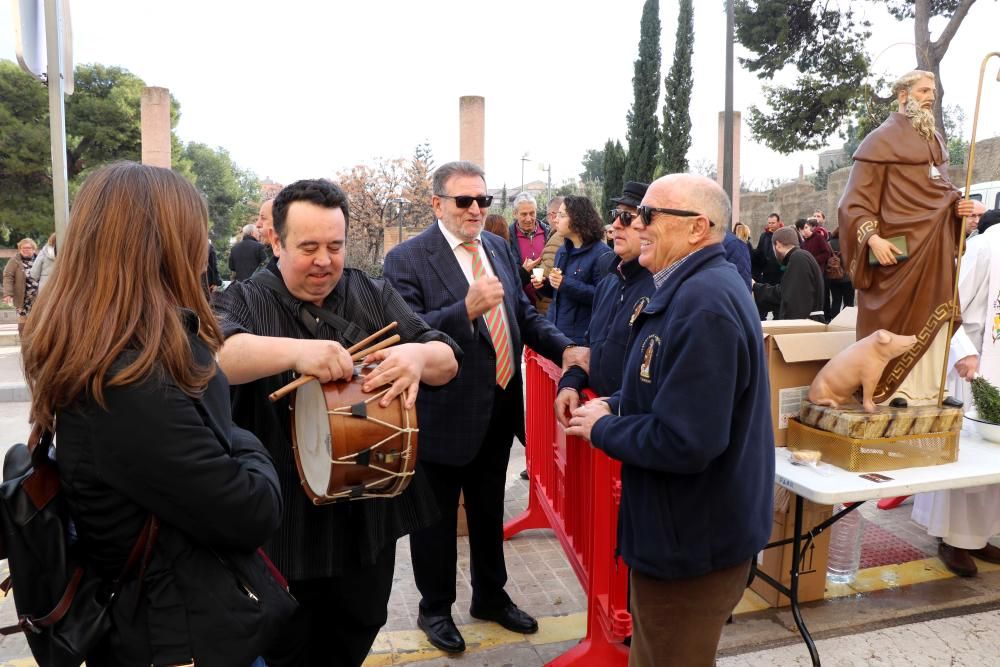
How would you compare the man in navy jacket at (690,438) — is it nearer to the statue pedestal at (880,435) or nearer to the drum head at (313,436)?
the drum head at (313,436)

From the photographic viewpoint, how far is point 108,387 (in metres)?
1.45

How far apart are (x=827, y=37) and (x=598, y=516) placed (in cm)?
2028

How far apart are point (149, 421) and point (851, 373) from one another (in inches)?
119

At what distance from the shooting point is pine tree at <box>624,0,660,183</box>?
3003 cm

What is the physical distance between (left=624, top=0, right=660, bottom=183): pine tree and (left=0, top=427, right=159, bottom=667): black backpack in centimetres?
2937

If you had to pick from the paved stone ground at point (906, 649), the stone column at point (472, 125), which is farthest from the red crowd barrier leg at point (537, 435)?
the stone column at point (472, 125)

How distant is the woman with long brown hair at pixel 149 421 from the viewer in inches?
57.7

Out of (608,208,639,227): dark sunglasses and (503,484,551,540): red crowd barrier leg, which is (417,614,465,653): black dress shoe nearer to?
(503,484,551,540): red crowd barrier leg

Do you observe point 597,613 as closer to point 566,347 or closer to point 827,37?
point 566,347

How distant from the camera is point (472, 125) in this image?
2355cm

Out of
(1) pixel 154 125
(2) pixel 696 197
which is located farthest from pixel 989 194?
(1) pixel 154 125

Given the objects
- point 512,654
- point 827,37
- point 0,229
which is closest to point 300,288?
point 512,654

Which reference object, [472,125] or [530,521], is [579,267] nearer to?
[530,521]

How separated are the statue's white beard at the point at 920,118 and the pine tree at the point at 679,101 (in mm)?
25407
